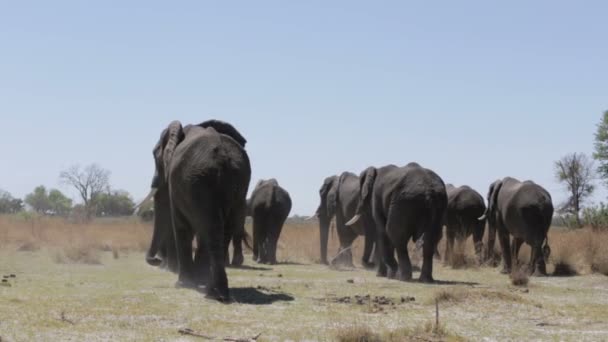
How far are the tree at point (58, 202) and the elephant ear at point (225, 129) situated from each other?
117 metres

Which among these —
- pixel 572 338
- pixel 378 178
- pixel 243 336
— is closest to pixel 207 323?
pixel 243 336

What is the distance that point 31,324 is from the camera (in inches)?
424

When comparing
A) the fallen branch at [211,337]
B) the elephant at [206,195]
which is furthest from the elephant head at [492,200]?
the fallen branch at [211,337]

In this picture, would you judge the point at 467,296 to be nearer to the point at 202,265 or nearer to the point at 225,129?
the point at 202,265

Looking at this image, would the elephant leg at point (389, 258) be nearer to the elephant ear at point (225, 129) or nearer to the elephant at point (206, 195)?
the elephant ear at point (225, 129)

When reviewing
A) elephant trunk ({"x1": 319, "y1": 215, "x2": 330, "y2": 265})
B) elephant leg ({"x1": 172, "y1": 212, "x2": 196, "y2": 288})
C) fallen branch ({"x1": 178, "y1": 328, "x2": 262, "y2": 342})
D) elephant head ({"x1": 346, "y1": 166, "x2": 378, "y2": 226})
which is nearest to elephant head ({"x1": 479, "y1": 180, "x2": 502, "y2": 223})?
elephant head ({"x1": 346, "y1": 166, "x2": 378, "y2": 226})

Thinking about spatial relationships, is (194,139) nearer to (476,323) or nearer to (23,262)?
(476,323)

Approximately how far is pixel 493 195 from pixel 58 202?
117 meters

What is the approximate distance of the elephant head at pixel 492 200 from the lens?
25125mm

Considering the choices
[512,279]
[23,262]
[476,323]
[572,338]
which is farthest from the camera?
[23,262]

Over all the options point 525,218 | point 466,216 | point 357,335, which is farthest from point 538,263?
point 357,335

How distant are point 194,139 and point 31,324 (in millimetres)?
4788

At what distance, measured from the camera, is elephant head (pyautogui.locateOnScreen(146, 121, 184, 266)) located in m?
15.8

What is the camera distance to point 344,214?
27.2 meters
